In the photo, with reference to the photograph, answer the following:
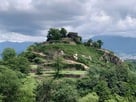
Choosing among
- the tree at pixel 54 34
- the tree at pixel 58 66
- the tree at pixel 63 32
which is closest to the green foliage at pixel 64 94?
the tree at pixel 58 66

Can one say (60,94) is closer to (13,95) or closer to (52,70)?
(13,95)

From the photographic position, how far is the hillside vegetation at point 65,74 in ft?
330

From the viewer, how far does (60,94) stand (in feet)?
335

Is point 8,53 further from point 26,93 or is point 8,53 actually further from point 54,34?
point 26,93

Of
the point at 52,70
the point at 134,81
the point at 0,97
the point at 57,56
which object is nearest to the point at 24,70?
the point at 52,70

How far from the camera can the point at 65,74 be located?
12962cm

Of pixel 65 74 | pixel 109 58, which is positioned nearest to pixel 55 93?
pixel 65 74

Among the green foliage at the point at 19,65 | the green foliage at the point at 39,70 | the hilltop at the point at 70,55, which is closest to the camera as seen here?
the green foliage at the point at 19,65

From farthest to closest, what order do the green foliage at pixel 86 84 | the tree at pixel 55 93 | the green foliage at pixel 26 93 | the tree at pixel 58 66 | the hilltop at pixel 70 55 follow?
the hilltop at pixel 70 55
the tree at pixel 58 66
the green foliage at pixel 86 84
the tree at pixel 55 93
the green foliage at pixel 26 93

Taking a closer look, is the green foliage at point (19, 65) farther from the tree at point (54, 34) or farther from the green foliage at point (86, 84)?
the tree at point (54, 34)

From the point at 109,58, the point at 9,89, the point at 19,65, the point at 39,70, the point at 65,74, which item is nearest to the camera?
the point at 9,89

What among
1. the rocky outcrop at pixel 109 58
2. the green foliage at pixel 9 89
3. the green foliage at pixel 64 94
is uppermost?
the rocky outcrop at pixel 109 58

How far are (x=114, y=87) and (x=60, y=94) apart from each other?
23.6 meters

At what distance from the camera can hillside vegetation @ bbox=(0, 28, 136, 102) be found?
10050 centimetres
